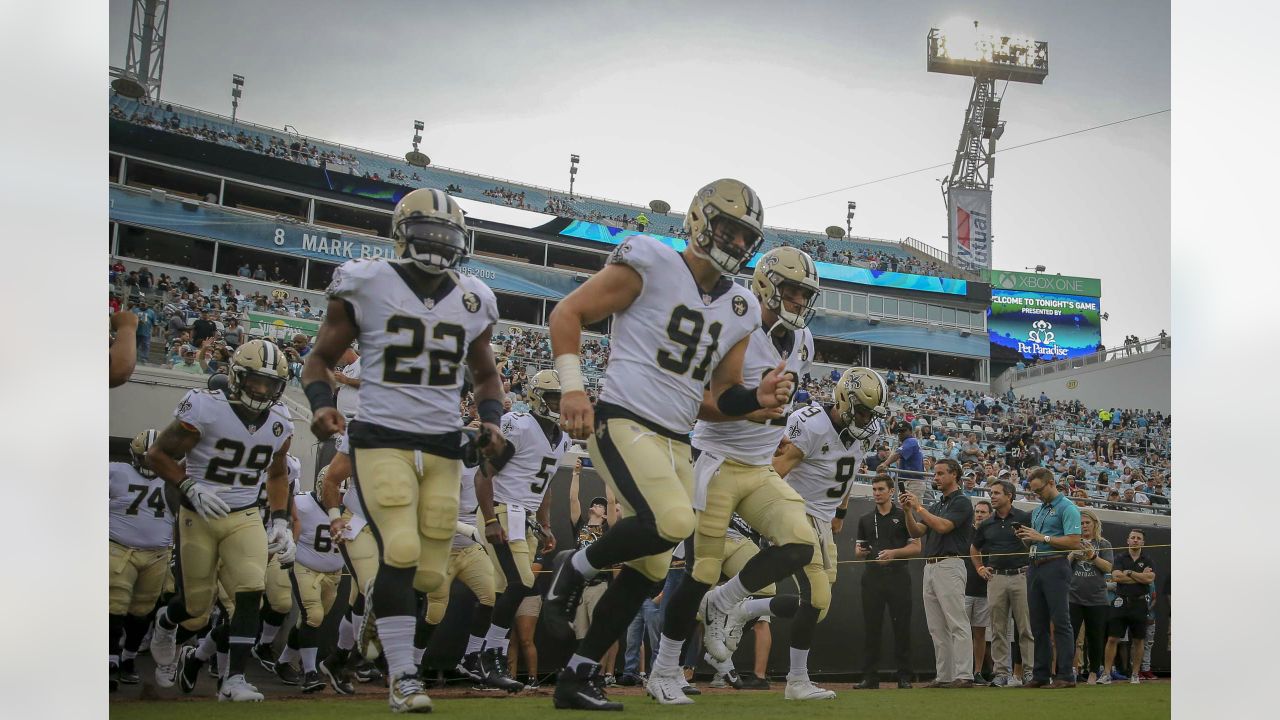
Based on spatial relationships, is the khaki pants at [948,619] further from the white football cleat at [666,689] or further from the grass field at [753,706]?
the white football cleat at [666,689]

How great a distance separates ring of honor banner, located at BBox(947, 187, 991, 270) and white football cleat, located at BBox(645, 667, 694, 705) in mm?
2923

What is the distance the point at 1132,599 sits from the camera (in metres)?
5.49

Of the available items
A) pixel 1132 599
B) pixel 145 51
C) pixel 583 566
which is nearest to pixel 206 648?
pixel 583 566

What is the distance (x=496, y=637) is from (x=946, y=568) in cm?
214

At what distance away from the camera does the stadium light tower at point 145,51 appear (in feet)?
12.7

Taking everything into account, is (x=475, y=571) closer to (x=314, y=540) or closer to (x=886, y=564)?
(x=314, y=540)

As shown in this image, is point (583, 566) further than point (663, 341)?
No

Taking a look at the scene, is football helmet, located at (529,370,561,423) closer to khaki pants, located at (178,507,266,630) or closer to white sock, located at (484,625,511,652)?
white sock, located at (484,625,511,652)

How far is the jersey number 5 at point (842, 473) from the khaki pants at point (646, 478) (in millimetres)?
1276

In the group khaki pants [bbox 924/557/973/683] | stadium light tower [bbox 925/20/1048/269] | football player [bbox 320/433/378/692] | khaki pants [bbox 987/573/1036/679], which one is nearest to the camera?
football player [bbox 320/433/378/692]

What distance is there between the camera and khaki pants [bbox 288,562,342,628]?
4207 millimetres

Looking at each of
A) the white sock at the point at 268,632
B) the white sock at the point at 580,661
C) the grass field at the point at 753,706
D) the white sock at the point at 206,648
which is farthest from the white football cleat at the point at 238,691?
the white sock at the point at 580,661

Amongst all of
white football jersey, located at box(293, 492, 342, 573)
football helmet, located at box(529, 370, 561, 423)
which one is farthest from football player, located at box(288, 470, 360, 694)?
football helmet, located at box(529, 370, 561, 423)
